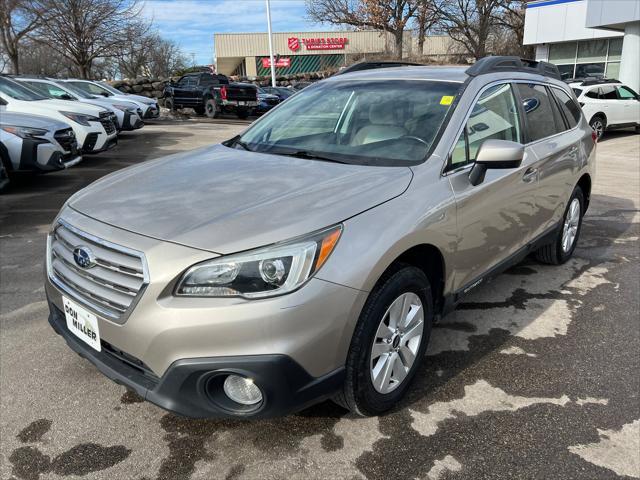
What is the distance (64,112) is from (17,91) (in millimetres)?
1101

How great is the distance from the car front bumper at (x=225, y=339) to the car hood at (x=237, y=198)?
13cm

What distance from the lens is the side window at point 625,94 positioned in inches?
594

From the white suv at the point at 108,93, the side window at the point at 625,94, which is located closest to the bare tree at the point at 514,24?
the side window at the point at 625,94

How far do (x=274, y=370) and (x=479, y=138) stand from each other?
6.48 feet

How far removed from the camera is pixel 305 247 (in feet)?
6.88

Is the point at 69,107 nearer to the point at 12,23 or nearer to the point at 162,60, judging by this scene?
the point at 12,23

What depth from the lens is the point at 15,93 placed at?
30.6 ft

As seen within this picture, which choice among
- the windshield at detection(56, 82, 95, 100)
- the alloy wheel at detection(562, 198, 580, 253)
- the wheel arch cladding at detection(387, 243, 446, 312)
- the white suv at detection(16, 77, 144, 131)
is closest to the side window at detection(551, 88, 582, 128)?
the alloy wheel at detection(562, 198, 580, 253)

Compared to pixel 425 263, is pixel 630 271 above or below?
below

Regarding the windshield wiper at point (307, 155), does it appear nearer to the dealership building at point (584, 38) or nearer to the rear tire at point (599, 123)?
the rear tire at point (599, 123)

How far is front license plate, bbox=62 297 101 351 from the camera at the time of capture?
2303mm

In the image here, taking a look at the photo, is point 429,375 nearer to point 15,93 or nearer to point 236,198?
point 236,198

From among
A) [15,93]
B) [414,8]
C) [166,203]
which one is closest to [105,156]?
[15,93]

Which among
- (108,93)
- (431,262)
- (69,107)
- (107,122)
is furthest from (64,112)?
(431,262)
